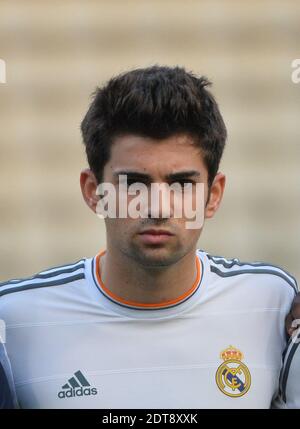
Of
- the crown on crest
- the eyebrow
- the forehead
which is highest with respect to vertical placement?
the forehead

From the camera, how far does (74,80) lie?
4.62 m

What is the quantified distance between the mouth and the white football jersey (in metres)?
0.24

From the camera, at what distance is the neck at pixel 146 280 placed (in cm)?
220

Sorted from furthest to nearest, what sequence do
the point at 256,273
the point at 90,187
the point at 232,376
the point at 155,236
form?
the point at 256,273, the point at 90,187, the point at 232,376, the point at 155,236

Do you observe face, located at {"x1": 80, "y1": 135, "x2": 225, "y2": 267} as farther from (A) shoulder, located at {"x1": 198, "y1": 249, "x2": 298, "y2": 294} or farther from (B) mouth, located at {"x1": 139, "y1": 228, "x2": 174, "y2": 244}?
(A) shoulder, located at {"x1": 198, "y1": 249, "x2": 298, "y2": 294}

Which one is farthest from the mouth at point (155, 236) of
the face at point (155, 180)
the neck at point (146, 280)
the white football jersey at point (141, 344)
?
the white football jersey at point (141, 344)

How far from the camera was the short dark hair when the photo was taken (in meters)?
2.15

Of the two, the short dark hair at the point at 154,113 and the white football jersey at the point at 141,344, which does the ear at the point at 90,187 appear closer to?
the short dark hair at the point at 154,113

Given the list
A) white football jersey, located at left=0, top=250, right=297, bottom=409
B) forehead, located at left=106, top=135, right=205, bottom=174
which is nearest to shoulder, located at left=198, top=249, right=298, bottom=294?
white football jersey, located at left=0, top=250, right=297, bottom=409

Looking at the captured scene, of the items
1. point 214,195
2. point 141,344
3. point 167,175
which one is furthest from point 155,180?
point 141,344

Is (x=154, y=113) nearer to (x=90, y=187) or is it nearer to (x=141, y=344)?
(x=90, y=187)

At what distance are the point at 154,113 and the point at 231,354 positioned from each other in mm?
692

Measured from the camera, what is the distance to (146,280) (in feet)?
7.24


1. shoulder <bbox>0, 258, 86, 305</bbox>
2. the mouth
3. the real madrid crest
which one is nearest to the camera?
the mouth
